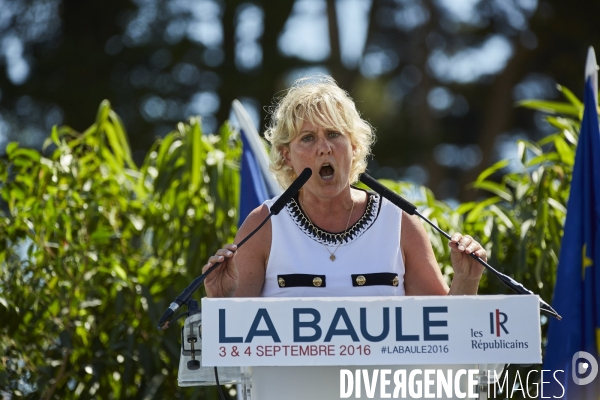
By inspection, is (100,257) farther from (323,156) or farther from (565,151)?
(565,151)

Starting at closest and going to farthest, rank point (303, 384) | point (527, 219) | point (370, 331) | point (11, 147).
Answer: point (370, 331) < point (303, 384) < point (11, 147) < point (527, 219)

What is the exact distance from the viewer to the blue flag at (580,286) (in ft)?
9.37

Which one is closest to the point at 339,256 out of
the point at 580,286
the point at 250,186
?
the point at 580,286

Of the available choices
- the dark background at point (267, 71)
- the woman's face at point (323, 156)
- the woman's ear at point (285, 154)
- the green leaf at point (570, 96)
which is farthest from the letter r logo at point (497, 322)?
the dark background at point (267, 71)

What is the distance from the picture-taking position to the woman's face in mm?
2307

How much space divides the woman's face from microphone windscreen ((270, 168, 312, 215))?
140mm

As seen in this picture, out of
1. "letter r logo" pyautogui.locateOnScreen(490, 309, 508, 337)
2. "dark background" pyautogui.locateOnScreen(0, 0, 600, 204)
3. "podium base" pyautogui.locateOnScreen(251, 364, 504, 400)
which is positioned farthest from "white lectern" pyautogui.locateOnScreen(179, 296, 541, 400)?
"dark background" pyautogui.locateOnScreen(0, 0, 600, 204)

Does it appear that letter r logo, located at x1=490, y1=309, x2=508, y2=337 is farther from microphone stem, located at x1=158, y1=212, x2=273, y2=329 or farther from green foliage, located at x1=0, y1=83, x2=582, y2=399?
green foliage, located at x1=0, y1=83, x2=582, y2=399

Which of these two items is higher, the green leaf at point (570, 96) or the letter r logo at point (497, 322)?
the green leaf at point (570, 96)

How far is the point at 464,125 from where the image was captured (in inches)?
403

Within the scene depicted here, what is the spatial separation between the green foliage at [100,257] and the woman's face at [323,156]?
1.30 m

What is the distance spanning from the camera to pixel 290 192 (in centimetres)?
214

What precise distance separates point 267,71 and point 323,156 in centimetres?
629

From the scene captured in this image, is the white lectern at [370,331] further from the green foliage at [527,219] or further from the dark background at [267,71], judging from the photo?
the dark background at [267,71]
